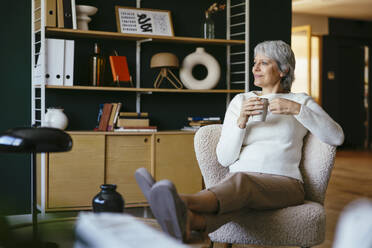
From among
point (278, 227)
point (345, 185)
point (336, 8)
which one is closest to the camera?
point (278, 227)

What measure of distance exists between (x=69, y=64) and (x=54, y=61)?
116 millimetres

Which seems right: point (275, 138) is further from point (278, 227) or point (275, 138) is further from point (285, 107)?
point (278, 227)

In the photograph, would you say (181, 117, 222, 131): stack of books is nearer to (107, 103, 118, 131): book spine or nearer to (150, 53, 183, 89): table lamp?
(150, 53, 183, 89): table lamp

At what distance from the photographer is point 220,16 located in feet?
14.8

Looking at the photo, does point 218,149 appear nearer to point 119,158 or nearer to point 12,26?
point 119,158

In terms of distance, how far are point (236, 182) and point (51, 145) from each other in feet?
2.48

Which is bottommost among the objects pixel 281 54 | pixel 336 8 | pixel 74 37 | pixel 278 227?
pixel 278 227

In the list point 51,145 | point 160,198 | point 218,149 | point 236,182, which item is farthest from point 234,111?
point 51,145

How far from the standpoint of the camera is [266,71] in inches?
99.3

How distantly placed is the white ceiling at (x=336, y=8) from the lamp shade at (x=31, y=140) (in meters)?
6.96

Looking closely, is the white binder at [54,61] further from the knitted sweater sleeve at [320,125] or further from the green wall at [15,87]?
the knitted sweater sleeve at [320,125]

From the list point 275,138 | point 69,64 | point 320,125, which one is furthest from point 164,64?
point 320,125

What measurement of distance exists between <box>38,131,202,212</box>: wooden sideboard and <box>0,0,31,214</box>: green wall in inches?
7.8

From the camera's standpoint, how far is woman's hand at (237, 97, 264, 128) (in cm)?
223
